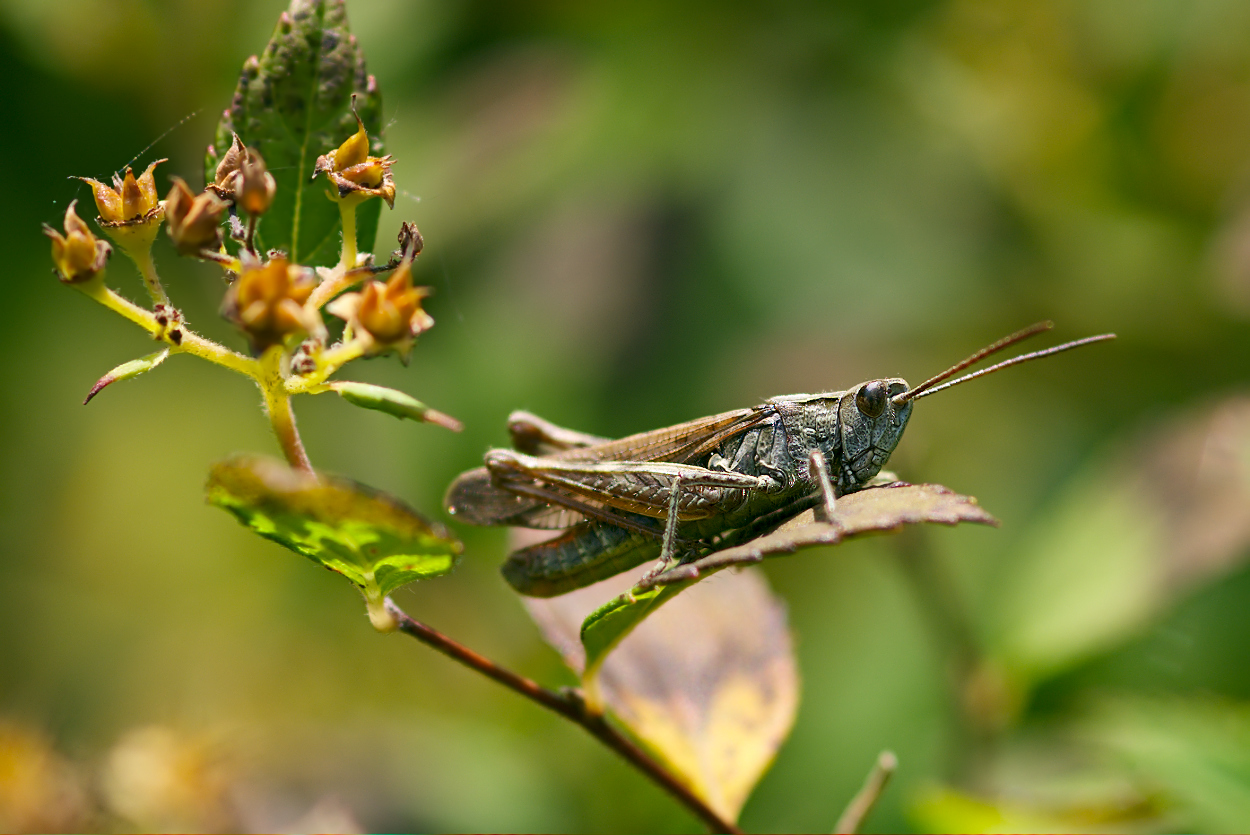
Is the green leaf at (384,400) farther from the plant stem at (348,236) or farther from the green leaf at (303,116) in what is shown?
the green leaf at (303,116)

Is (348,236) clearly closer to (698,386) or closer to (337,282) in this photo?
(337,282)

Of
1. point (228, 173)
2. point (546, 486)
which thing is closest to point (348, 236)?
point (228, 173)

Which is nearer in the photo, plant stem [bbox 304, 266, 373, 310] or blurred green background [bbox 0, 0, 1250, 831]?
plant stem [bbox 304, 266, 373, 310]

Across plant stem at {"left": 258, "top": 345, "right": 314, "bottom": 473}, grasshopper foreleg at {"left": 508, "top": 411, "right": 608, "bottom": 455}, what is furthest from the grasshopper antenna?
plant stem at {"left": 258, "top": 345, "right": 314, "bottom": 473}

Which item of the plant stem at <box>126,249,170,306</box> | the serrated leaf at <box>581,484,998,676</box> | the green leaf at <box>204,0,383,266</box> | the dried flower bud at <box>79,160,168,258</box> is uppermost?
the green leaf at <box>204,0,383,266</box>

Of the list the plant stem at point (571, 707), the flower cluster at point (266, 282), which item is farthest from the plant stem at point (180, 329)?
the plant stem at point (571, 707)

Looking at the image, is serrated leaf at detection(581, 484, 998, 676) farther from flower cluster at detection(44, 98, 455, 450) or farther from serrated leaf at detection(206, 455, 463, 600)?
flower cluster at detection(44, 98, 455, 450)

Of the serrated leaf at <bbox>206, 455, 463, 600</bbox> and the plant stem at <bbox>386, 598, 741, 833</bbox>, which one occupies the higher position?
the serrated leaf at <bbox>206, 455, 463, 600</bbox>
